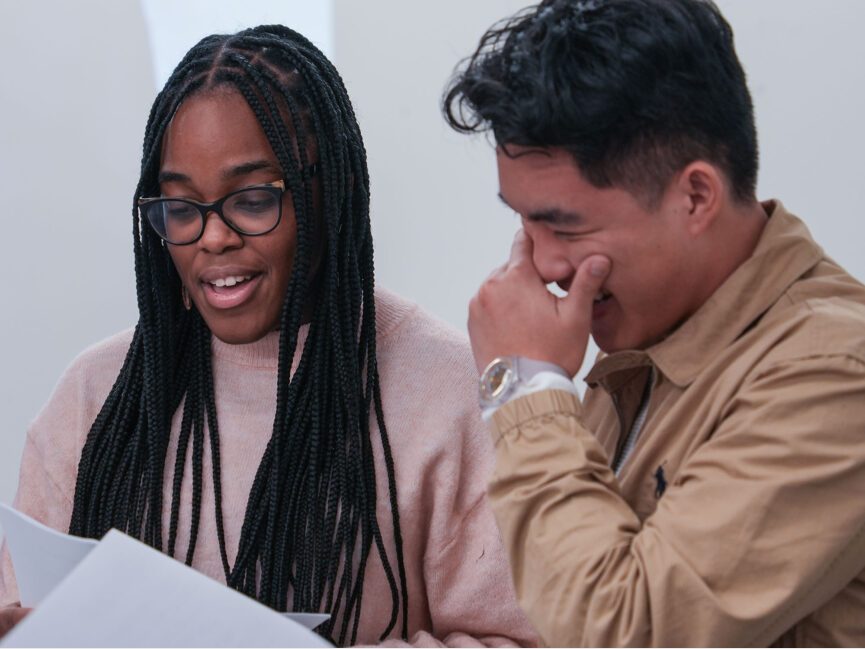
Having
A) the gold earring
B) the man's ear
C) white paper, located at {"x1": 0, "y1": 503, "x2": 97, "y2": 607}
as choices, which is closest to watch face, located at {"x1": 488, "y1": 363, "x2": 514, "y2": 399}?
the man's ear

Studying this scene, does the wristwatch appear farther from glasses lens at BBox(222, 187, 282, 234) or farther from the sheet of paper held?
glasses lens at BBox(222, 187, 282, 234)

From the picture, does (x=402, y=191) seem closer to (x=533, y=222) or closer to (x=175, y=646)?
(x=533, y=222)

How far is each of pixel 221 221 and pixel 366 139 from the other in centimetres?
118

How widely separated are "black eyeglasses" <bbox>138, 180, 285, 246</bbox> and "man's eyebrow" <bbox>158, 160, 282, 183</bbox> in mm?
24

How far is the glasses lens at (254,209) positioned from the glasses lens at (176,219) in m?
0.05

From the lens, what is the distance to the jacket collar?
1301 millimetres

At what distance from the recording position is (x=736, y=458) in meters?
1.17

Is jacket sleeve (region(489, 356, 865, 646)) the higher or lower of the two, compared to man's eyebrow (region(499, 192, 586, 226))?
lower

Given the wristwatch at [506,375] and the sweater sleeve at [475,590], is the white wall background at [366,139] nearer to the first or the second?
the sweater sleeve at [475,590]

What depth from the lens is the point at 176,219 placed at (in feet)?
5.52

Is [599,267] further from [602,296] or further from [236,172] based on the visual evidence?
[236,172]

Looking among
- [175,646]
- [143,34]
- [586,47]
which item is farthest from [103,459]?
[143,34]

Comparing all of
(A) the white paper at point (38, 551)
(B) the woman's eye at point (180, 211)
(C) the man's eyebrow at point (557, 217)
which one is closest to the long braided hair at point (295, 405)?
(B) the woman's eye at point (180, 211)

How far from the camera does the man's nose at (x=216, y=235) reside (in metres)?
1.64
